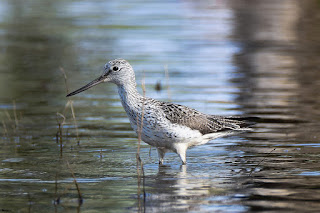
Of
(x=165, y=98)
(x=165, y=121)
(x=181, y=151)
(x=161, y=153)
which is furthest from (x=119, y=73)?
(x=165, y=98)

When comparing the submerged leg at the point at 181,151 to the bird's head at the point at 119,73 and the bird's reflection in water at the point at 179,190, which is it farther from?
the bird's head at the point at 119,73

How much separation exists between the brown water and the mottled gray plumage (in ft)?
1.11

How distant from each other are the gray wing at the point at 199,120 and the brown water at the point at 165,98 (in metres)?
0.43

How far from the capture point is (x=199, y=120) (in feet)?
33.0

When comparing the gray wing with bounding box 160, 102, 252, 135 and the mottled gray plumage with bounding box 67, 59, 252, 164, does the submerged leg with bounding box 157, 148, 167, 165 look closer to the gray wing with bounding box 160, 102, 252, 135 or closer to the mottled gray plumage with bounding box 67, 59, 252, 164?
the mottled gray plumage with bounding box 67, 59, 252, 164

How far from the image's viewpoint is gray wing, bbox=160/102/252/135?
9.80m

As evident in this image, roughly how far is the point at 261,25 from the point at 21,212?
67.9 feet

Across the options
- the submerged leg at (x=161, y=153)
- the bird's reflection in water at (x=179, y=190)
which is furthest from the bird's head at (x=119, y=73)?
the bird's reflection in water at (x=179, y=190)

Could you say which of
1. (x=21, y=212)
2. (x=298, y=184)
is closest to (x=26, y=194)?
(x=21, y=212)

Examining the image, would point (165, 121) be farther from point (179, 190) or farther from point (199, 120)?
point (179, 190)

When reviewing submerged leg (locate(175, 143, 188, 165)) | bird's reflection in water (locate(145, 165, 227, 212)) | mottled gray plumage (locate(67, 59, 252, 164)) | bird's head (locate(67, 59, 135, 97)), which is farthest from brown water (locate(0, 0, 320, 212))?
bird's head (locate(67, 59, 135, 97))

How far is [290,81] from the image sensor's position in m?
16.4

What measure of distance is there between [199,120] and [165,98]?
181 inches

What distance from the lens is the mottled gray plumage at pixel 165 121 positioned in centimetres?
959
